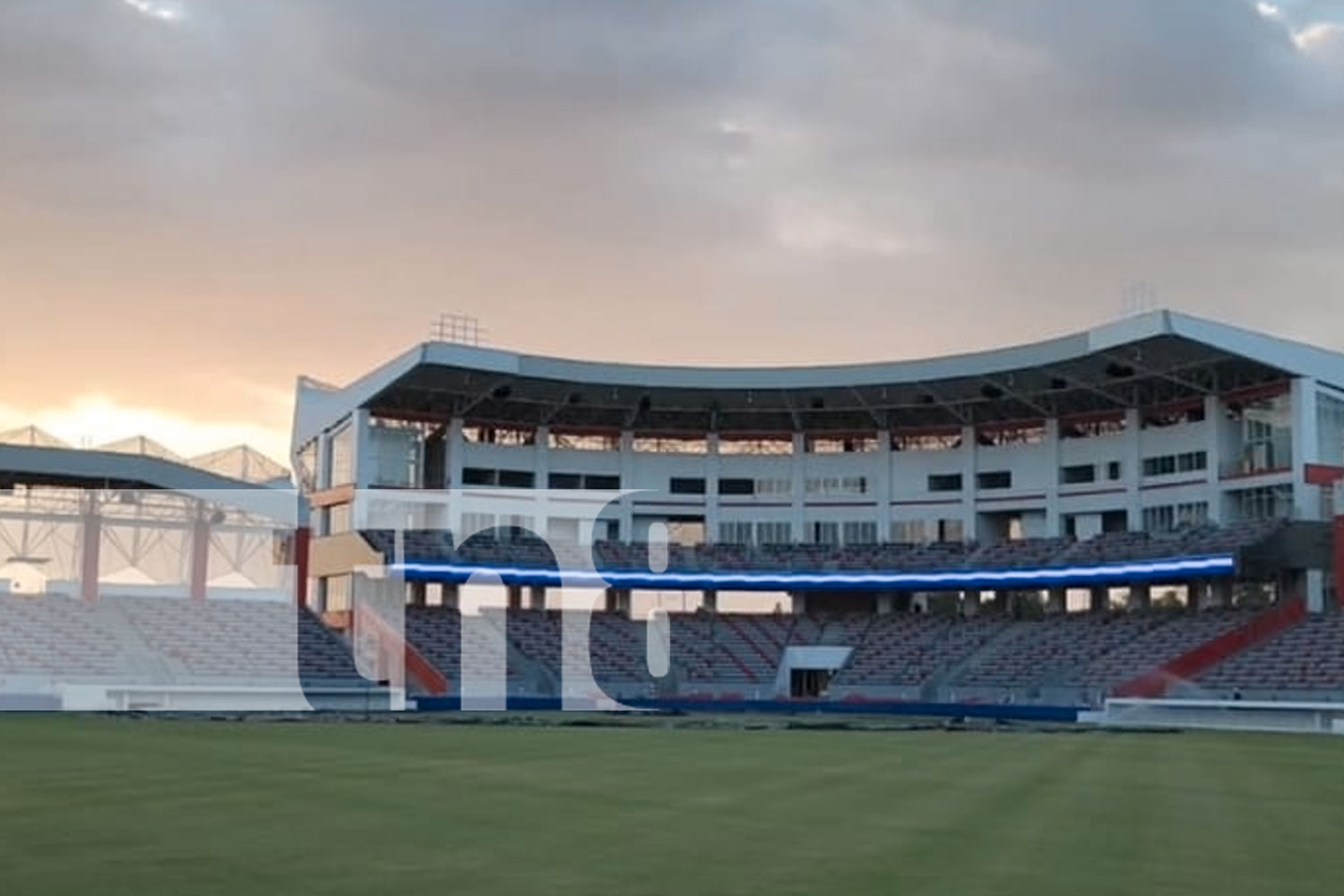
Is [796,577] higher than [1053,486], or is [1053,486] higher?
[1053,486]

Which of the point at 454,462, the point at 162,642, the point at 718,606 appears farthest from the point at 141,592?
the point at 718,606

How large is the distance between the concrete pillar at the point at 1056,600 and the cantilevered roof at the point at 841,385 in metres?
9.91

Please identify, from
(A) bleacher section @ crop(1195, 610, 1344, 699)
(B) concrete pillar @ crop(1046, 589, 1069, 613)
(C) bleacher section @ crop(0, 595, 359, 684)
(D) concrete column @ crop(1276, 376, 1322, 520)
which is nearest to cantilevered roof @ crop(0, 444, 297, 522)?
(C) bleacher section @ crop(0, 595, 359, 684)

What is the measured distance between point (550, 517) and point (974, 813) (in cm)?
6816

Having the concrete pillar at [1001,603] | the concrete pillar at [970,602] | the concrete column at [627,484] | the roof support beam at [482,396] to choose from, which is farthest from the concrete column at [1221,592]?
the roof support beam at [482,396]

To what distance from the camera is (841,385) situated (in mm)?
82938

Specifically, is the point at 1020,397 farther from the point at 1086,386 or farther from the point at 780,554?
the point at 780,554

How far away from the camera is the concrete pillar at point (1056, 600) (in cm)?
8438

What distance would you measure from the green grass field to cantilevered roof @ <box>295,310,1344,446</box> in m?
38.2

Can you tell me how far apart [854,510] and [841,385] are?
10.6 metres

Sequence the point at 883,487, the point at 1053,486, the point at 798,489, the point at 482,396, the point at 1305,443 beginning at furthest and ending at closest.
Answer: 1. the point at 798,489
2. the point at 883,487
3. the point at 482,396
4. the point at 1053,486
5. the point at 1305,443

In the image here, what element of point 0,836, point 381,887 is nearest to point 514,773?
point 0,836

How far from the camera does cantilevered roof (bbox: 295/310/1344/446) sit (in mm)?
70938

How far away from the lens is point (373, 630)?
79.9 metres
